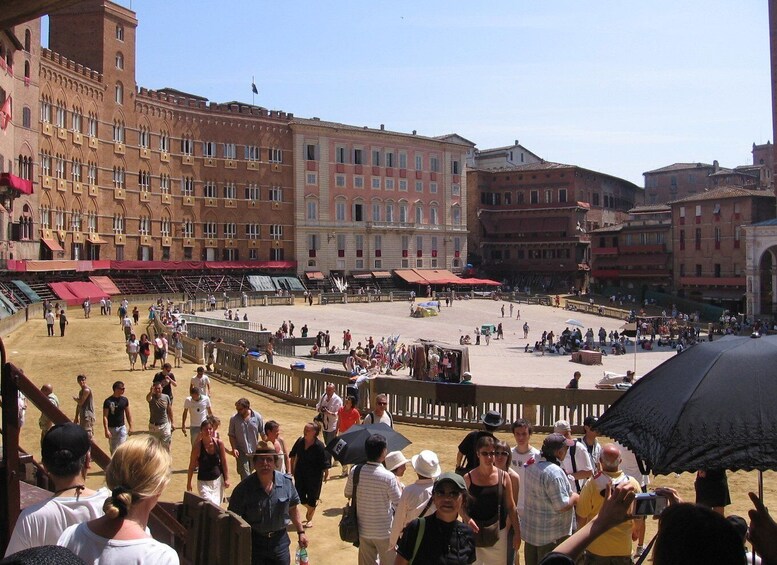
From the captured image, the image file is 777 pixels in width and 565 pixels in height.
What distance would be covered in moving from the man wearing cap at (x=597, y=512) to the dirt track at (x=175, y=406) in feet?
10.6

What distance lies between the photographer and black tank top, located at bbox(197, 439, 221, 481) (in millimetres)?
8945

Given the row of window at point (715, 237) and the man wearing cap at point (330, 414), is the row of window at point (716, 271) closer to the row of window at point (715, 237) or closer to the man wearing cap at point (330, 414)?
the row of window at point (715, 237)

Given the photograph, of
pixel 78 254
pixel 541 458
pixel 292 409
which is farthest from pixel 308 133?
pixel 541 458

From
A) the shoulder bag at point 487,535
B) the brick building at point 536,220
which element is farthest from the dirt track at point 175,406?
the brick building at point 536,220

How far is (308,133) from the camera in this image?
247 feet

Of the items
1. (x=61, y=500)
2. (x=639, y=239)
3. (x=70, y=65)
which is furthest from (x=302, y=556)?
(x=639, y=239)

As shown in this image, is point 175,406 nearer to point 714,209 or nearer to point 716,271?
point 716,271

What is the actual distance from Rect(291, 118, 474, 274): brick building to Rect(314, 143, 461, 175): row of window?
0.10m

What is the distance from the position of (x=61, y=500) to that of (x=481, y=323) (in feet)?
178

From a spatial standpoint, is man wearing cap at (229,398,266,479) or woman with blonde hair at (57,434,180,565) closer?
woman with blonde hair at (57,434,180,565)

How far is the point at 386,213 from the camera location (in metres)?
80.6

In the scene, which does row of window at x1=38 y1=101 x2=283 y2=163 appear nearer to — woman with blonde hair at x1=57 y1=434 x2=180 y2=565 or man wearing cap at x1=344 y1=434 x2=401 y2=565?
man wearing cap at x1=344 y1=434 x2=401 y2=565

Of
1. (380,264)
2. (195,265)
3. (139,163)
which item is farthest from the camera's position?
(380,264)

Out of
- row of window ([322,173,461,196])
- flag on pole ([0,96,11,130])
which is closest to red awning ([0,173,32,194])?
flag on pole ([0,96,11,130])
